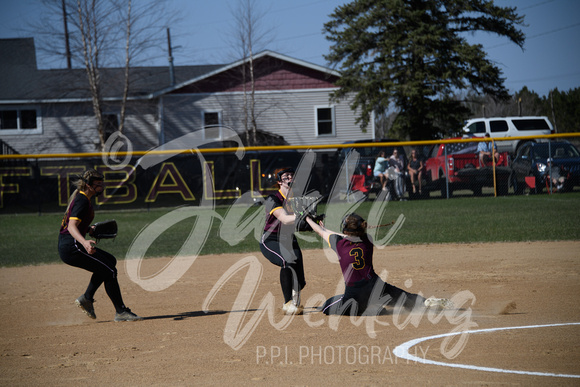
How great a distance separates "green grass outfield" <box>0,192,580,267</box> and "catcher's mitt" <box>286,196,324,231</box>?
21.0 ft

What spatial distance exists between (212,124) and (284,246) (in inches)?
941

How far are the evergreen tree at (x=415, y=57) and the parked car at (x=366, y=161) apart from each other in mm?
8485

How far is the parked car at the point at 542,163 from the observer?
19131mm

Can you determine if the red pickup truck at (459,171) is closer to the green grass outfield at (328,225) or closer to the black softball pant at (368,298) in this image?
the green grass outfield at (328,225)

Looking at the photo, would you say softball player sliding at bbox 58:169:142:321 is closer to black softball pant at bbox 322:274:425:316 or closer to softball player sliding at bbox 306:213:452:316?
softball player sliding at bbox 306:213:452:316

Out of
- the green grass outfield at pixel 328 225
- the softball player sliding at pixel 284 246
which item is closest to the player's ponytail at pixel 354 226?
the softball player sliding at pixel 284 246

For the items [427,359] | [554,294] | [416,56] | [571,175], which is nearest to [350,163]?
[571,175]

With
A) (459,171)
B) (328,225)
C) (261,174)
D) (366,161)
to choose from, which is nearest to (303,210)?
(328,225)

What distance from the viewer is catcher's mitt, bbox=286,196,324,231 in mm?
6676

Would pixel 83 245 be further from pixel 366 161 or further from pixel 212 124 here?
pixel 212 124

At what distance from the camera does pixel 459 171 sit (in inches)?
789

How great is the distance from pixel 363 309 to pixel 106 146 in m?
Result: 23.7

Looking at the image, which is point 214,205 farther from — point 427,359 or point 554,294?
point 427,359

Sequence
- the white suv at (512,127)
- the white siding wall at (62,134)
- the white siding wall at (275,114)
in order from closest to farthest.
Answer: the white suv at (512,127) < the white siding wall at (62,134) < the white siding wall at (275,114)
